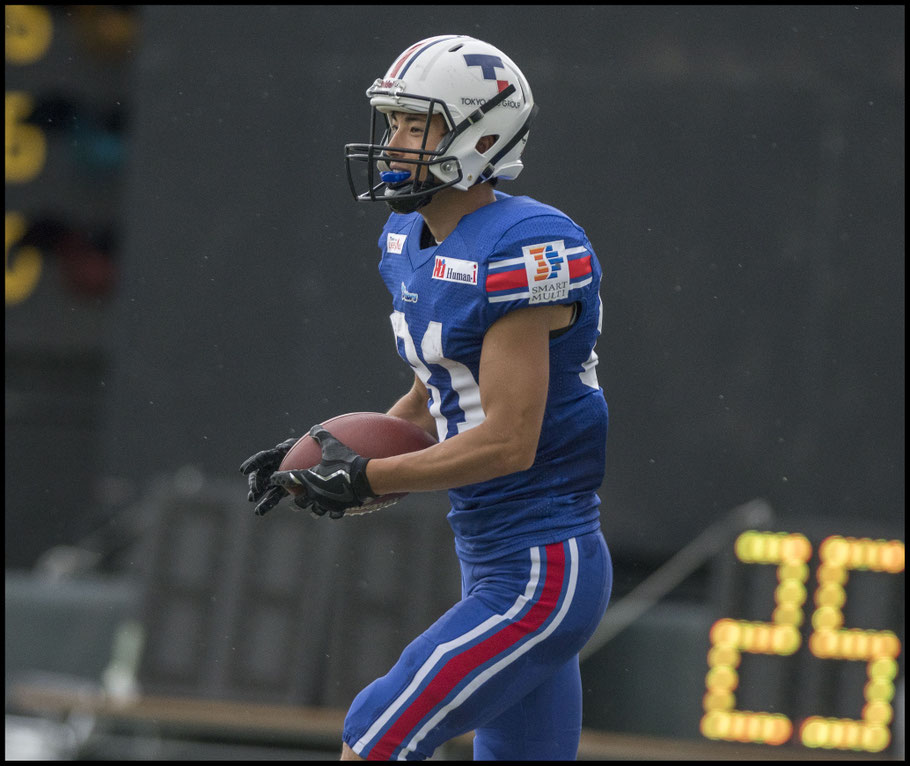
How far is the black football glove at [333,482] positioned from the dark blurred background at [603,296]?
107 inches

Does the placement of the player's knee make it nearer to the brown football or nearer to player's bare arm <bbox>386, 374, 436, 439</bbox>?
the brown football

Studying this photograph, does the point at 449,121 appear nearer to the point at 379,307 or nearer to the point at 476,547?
the point at 476,547

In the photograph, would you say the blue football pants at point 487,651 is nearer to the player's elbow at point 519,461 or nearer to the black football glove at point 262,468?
the player's elbow at point 519,461

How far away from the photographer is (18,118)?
7391mm

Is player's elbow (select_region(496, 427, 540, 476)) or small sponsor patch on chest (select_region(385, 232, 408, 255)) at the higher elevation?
small sponsor patch on chest (select_region(385, 232, 408, 255))

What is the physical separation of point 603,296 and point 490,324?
139 inches

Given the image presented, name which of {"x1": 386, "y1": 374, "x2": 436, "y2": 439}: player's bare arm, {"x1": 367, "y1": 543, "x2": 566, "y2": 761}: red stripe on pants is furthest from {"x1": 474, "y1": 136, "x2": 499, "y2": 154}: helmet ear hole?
{"x1": 367, "y1": 543, "x2": 566, "y2": 761}: red stripe on pants

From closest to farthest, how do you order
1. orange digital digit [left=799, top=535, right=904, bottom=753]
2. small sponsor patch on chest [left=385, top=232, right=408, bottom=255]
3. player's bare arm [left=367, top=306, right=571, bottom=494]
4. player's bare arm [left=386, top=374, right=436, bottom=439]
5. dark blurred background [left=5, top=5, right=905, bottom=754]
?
player's bare arm [left=367, top=306, right=571, bottom=494] → small sponsor patch on chest [left=385, top=232, right=408, bottom=255] → player's bare arm [left=386, top=374, right=436, bottom=439] → orange digital digit [left=799, top=535, right=904, bottom=753] → dark blurred background [left=5, top=5, right=905, bottom=754]

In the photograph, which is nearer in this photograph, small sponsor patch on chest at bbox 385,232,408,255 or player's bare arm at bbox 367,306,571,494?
player's bare arm at bbox 367,306,571,494

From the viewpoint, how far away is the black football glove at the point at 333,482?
2658 millimetres

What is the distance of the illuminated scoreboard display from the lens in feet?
17.1

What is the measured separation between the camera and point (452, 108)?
282 cm

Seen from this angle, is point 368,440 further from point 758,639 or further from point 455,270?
point 758,639

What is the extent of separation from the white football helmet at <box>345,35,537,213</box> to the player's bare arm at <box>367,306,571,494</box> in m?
0.33
